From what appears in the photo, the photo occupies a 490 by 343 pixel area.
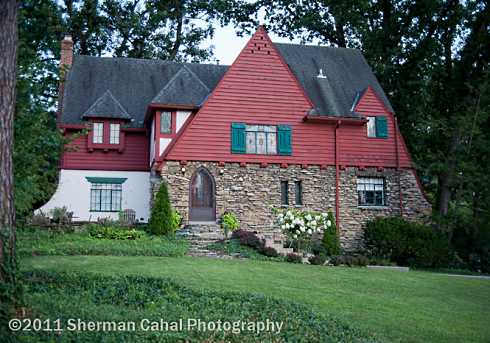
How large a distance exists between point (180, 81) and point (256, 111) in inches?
136

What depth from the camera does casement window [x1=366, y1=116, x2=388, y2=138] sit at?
2288cm

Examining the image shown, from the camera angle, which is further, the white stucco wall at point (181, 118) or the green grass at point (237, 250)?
the white stucco wall at point (181, 118)

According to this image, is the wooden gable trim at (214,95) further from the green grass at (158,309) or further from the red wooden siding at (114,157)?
the green grass at (158,309)

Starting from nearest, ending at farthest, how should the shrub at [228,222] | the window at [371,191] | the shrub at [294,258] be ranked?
the shrub at [294,258] → the shrub at [228,222] → the window at [371,191]

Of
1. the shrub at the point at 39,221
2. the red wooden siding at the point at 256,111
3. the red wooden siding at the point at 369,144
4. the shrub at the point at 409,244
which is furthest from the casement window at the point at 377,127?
the shrub at the point at 39,221

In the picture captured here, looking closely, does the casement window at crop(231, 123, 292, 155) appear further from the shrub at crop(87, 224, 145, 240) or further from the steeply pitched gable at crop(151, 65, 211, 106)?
the shrub at crop(87, 224, 145, 240)

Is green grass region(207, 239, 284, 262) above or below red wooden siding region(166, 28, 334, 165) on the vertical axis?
below

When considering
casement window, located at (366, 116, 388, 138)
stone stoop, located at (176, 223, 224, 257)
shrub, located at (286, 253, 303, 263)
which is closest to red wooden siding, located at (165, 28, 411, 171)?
casement window, located at (366, 116, 388, 138)

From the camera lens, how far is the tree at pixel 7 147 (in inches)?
262

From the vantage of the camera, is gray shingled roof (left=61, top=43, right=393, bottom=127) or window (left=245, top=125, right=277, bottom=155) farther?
gray shingled roof (left=61, top=43, right=393, bottom=127)

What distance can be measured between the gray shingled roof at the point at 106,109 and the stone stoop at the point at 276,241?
828cm

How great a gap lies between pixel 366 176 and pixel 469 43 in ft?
29.6

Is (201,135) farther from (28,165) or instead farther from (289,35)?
(289,35)

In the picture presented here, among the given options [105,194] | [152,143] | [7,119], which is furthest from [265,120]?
[7,119]
